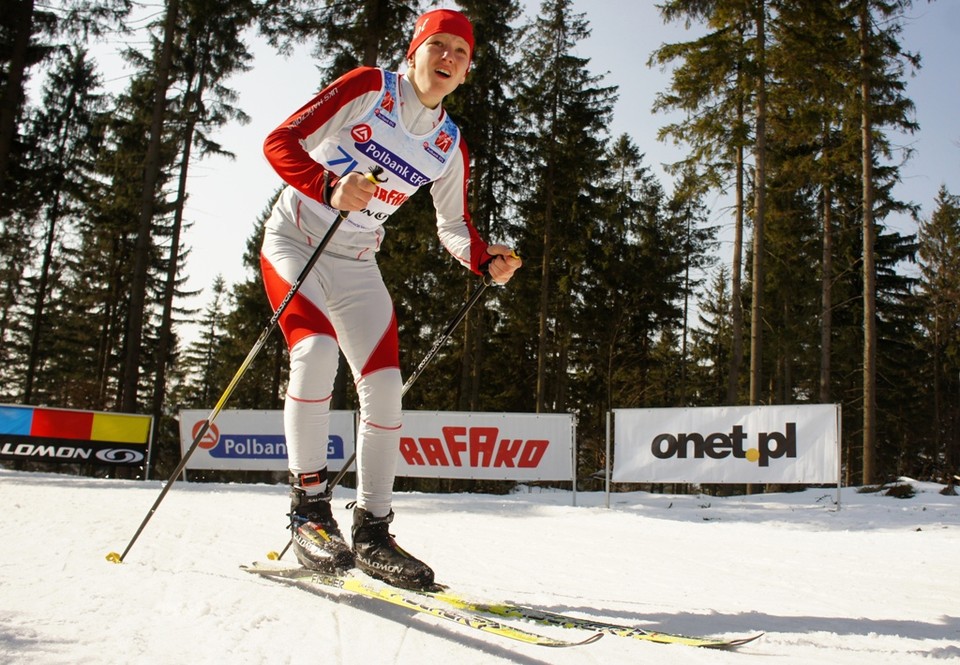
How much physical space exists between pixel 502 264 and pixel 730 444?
24.9 ft

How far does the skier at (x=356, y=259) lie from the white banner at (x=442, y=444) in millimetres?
6899

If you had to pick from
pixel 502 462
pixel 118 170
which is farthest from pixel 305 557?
pixel 118 170

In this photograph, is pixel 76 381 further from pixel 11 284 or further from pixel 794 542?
pixel 794 542

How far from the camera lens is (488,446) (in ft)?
36.2

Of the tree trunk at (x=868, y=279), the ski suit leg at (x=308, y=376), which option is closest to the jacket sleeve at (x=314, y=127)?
the ski suit leg at (x=308, y=376)

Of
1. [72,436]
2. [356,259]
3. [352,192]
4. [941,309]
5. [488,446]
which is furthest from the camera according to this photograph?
[941,309]

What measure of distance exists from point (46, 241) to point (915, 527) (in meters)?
30.6

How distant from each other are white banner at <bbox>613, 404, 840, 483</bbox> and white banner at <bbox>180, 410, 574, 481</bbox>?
104 cm

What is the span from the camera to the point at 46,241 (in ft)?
89.1

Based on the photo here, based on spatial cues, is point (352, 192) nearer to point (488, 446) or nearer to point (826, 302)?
point (488, 446)

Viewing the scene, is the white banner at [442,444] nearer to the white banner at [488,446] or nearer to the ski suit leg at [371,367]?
the white banner at [488,446]

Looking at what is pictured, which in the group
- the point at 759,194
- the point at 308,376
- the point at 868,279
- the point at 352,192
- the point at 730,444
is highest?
the point at 759,194

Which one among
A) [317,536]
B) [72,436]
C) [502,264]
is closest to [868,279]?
[502,264]

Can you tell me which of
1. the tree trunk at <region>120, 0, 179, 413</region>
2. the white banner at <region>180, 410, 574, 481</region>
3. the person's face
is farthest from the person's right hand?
the tree trunk at <region>120, 0, 179, 413</region>
